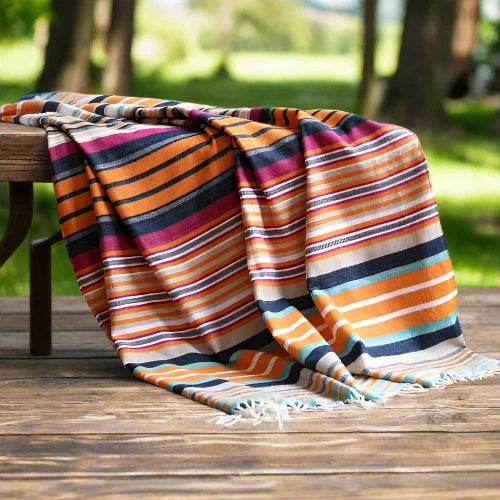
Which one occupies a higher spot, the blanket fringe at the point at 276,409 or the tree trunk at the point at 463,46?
the blanket fringe at the point at 276,409

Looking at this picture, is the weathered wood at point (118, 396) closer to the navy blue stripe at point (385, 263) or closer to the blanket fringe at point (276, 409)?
the blanket fringe at point (276, 409)

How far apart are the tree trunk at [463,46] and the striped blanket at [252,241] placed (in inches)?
368

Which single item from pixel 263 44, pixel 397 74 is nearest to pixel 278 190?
pixel 397 74

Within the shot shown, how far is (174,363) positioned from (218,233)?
35 cm

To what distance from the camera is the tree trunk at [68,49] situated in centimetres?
667

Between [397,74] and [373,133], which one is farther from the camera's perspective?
[397,74]

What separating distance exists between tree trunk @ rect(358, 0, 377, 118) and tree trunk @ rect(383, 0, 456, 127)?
0.28m

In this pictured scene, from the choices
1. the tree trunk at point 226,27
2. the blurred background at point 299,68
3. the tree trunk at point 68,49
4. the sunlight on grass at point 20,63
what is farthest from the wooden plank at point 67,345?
the tree trunk at point 226,27

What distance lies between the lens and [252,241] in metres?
2.48

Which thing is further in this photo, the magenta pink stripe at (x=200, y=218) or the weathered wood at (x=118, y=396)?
the magenta pink stripe at (x=200, y=218)

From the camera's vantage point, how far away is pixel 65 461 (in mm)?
1945

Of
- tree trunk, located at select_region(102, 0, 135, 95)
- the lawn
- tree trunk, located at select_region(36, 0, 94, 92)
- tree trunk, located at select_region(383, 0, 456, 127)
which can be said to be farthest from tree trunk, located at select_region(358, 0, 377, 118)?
tree trunk, located at select_region(36, 0, 94, 92)

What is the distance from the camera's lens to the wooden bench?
2447 mm

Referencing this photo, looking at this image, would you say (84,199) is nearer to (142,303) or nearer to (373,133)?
(142,303)
